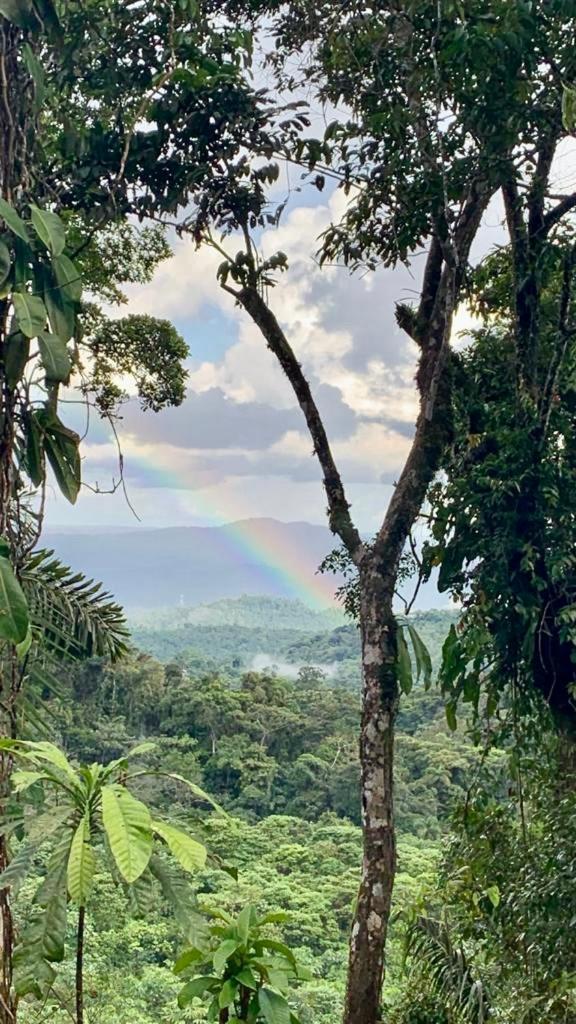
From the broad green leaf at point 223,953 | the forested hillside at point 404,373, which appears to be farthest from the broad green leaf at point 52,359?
the broad green leaf at point 223,953

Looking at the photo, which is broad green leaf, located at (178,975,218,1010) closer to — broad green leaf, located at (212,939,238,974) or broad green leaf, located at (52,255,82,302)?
broad green leaf, located at (212,939,238,974)

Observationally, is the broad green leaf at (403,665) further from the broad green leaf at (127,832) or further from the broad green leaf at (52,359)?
the broad green leaf at (127,832)

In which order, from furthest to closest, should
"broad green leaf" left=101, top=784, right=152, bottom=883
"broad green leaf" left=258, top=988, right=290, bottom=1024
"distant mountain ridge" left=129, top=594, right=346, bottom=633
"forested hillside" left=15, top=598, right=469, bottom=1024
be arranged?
"distant mountain ridge" left=129, top=594, right=346, bottom=633 → "forested hillside" left=15, top=598, right=469, bottom=1024 → "broad green leaf" left=258, top=988, right=290, bottom=1024 → "broad green leaf" left=101, top=784, right=152, bottom=883

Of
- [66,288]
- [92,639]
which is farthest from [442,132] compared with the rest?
[92,639]

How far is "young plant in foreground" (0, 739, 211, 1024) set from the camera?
3.18 feet

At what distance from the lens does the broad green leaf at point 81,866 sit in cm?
97

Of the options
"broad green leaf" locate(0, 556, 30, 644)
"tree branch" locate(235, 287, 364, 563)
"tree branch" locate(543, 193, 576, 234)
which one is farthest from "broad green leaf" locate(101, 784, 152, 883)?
"tree branch" locate(543, 193, 576, 234)

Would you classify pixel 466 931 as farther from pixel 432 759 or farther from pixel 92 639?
pixel 432 759

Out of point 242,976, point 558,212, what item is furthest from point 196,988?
point 558,212

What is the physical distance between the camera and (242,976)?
133 cm


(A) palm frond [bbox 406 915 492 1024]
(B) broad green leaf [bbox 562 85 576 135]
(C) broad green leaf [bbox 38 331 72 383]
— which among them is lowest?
(A) palm frond [bbox 406 915 492 1024]

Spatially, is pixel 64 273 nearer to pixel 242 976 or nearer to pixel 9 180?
pixel 9 180

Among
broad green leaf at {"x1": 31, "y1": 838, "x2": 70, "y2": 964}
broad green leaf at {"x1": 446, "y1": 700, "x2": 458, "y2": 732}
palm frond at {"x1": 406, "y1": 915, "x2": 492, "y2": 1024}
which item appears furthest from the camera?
broad green leaf at {"x1": 446, "y1": 700, "x2": 458, "y2": 732}

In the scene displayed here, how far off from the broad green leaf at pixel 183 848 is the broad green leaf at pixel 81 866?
0.10 meters
